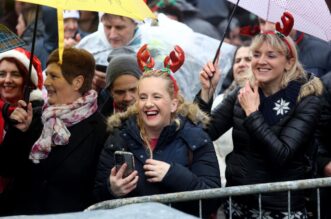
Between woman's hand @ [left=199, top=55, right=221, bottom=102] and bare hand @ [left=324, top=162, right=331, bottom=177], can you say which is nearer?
woman's hand @ [left=199, top=55, right=221, bottom=102]

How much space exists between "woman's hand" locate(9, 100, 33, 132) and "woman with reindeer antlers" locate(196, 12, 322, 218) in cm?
119

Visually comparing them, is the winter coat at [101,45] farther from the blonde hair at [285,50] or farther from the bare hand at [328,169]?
the bare hand at [328,169]

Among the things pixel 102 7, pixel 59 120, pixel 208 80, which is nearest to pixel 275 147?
pixel 208 80

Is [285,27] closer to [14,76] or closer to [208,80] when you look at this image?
[208,80]

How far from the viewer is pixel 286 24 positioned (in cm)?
655

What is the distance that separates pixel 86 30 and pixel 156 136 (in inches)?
204

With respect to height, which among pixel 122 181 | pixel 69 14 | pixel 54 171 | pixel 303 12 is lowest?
pixel 54 171

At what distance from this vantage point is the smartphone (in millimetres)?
5699

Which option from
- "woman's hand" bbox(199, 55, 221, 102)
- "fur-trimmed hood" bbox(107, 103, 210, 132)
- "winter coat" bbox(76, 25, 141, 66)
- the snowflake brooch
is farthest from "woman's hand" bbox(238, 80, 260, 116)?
"winter coat" bbox(76, 25, 141, 66)

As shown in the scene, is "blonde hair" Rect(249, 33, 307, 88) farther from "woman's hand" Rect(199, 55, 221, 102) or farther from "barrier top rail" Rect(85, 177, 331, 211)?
"barrier top rail" Rect(85, 177, 331, 211)

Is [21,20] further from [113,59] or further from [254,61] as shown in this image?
[254,61]

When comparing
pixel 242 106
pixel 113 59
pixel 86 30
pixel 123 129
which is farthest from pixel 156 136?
pixel 86 30

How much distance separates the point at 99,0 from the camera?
5453 mm

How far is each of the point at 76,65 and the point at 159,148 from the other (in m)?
Result: 0.97
